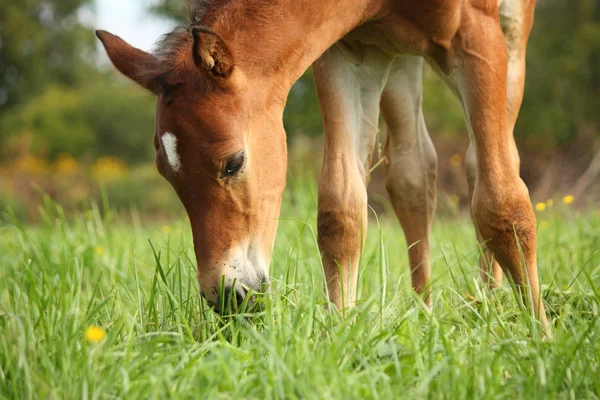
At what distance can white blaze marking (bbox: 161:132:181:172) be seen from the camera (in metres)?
2.35

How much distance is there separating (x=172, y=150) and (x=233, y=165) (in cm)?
22

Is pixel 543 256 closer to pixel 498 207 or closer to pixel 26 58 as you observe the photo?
pixel 498 207

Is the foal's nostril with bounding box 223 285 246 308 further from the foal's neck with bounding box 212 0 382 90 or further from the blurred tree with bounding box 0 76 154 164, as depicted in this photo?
the blurred tree with bounding box 0 76 154 164

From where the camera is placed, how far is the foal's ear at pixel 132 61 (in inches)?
97.7

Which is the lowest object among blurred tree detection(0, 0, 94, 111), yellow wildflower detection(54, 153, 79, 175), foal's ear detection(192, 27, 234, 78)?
foal's ear detection(192, 27, 234, 78)

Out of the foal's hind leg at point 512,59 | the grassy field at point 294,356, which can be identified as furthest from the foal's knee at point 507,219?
the foal's hind leg at point 512,59

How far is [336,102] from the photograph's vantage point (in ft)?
9.63

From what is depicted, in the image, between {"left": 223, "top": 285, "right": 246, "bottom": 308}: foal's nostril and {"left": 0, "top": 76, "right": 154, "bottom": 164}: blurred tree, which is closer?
{"left": 223, "top": 285, "right": 246, "bottom": 308}: foal's nostril

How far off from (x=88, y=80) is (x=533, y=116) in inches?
728

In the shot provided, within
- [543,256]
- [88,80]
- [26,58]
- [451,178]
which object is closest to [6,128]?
[26,58]

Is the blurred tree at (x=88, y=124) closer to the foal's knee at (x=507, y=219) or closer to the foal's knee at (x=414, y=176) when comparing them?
the foal's knee at (x=414, y=176)

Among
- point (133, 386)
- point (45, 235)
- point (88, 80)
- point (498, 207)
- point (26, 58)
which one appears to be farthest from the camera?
point (88, 80)

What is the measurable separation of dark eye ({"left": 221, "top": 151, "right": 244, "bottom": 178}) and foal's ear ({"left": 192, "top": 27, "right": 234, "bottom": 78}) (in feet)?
0.97

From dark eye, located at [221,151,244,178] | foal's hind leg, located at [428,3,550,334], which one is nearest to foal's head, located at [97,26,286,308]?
dark eye, located at [221,151,244,178]
